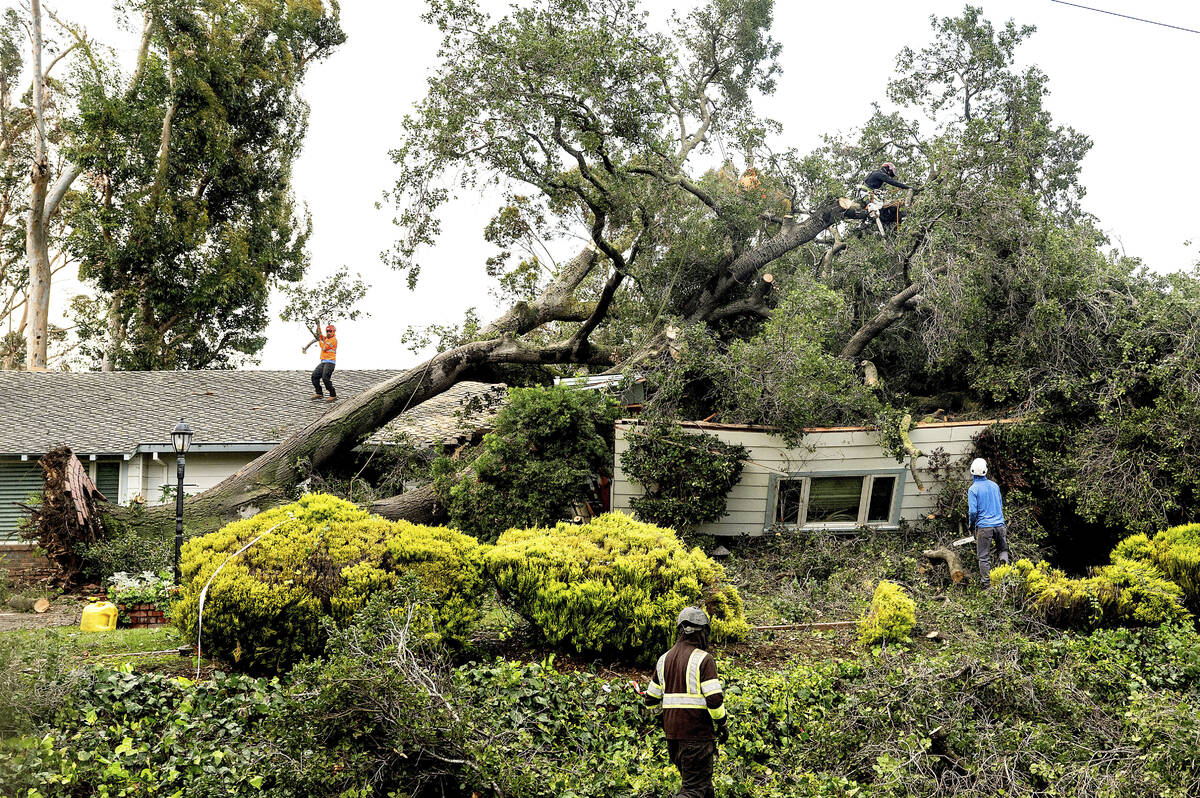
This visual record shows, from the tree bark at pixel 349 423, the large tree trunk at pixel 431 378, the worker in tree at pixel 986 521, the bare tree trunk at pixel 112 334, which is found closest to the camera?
the worker in tree at pixel 986 521

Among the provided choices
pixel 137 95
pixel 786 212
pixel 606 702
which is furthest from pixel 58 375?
pixel 606 702

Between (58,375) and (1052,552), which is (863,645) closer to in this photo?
(1052,552)

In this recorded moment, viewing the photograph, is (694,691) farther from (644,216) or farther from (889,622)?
(644,216)

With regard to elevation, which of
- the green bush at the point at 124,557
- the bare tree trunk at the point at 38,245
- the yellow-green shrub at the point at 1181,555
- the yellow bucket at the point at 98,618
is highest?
the bare tree trunk at the point at 38,245

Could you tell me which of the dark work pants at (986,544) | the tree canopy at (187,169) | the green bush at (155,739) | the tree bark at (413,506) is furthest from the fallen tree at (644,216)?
the tree canopy at (187,169)

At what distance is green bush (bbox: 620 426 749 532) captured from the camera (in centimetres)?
1233

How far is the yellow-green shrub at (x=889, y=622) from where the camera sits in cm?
804

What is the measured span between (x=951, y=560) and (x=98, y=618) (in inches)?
416

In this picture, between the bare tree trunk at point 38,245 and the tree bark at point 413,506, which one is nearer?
the tree bark at point 413,506

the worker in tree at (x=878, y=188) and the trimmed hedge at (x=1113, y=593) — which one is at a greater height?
the worker in tree at (x=878, y=188)

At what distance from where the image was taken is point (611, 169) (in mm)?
14148

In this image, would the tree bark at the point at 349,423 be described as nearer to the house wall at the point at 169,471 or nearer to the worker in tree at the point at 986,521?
the house wall at the point at 169,471

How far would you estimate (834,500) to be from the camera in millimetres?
13156

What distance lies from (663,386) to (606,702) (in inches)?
266
